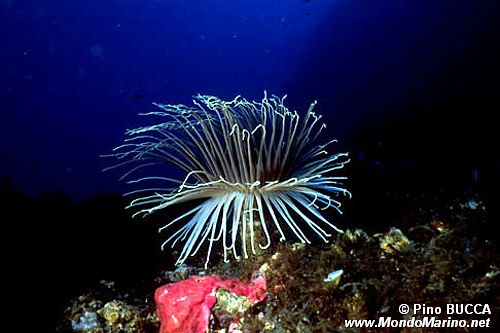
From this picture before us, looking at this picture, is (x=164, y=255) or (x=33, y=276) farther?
(x=164, y=255)

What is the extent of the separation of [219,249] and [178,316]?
165 cm

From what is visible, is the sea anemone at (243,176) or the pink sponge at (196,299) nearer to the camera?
the pink sponge at (196,299)

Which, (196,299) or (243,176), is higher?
(243,176)

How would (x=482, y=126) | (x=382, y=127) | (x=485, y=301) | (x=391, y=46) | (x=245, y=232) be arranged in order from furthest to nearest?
1. (x=391, y=46)
2. (x=382, y=127)
3. (x=482, y=126)
4. (x=245, y=232)
5. (x=485, y=301)

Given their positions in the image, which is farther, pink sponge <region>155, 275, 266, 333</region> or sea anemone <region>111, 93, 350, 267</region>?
sea anemone <region>111, 93, 350, 267</region>

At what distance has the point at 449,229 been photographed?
137 inches

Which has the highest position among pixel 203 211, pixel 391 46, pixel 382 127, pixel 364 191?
pixel 391 46

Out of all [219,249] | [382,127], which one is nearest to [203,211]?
[219,249]

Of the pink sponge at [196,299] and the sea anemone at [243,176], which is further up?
the sea anemone at [243,176]

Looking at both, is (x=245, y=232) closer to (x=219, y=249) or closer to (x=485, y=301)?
(x=219, y=249)

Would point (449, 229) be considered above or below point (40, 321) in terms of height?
above

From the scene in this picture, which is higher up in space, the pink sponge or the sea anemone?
the sea anemone

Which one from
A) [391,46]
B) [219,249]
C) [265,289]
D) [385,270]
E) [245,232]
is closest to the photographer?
[385,270]

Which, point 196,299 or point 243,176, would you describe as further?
point 243,176
